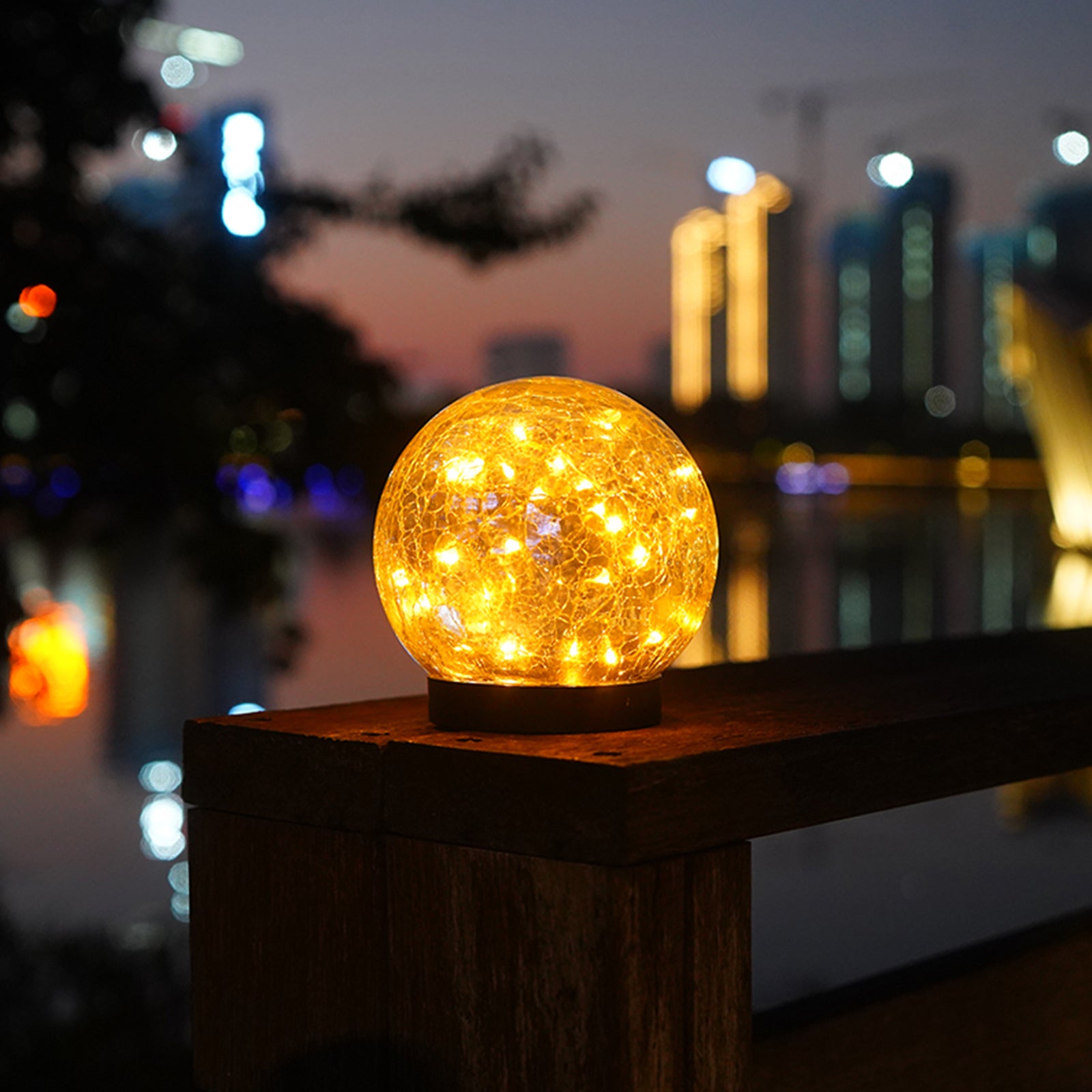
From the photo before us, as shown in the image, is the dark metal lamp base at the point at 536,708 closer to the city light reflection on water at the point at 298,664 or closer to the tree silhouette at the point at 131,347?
the city light reflection on water at the point at 298,664

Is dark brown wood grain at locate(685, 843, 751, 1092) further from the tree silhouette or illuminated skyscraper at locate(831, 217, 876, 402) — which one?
illuminated skyscraper at locate(831, 217, 876, 402)

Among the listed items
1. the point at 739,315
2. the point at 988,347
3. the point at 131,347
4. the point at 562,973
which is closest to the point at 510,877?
the point at 562,973

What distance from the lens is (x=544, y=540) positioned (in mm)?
1794

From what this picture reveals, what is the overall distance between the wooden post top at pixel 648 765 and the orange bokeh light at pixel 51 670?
600 cm

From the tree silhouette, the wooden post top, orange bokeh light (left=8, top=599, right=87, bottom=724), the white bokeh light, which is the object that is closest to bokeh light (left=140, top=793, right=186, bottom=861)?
orange bokeh light (left=8, top=599, right=87, bottom=724)

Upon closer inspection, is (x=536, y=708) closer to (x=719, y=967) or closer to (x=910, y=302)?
(x=719, y=967)

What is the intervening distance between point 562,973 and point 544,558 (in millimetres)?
513

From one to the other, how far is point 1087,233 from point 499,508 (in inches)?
1142

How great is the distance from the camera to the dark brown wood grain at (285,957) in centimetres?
172

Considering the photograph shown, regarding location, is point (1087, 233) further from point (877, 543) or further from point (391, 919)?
point (391, 919)

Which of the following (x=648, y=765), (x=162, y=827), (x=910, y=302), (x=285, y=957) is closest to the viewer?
(x=648, y=765)

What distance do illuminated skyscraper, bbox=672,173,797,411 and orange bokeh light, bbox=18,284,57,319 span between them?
6468 centimetres

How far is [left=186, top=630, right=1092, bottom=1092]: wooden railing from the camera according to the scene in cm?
155

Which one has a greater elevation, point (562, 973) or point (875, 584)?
point (562, 973)
